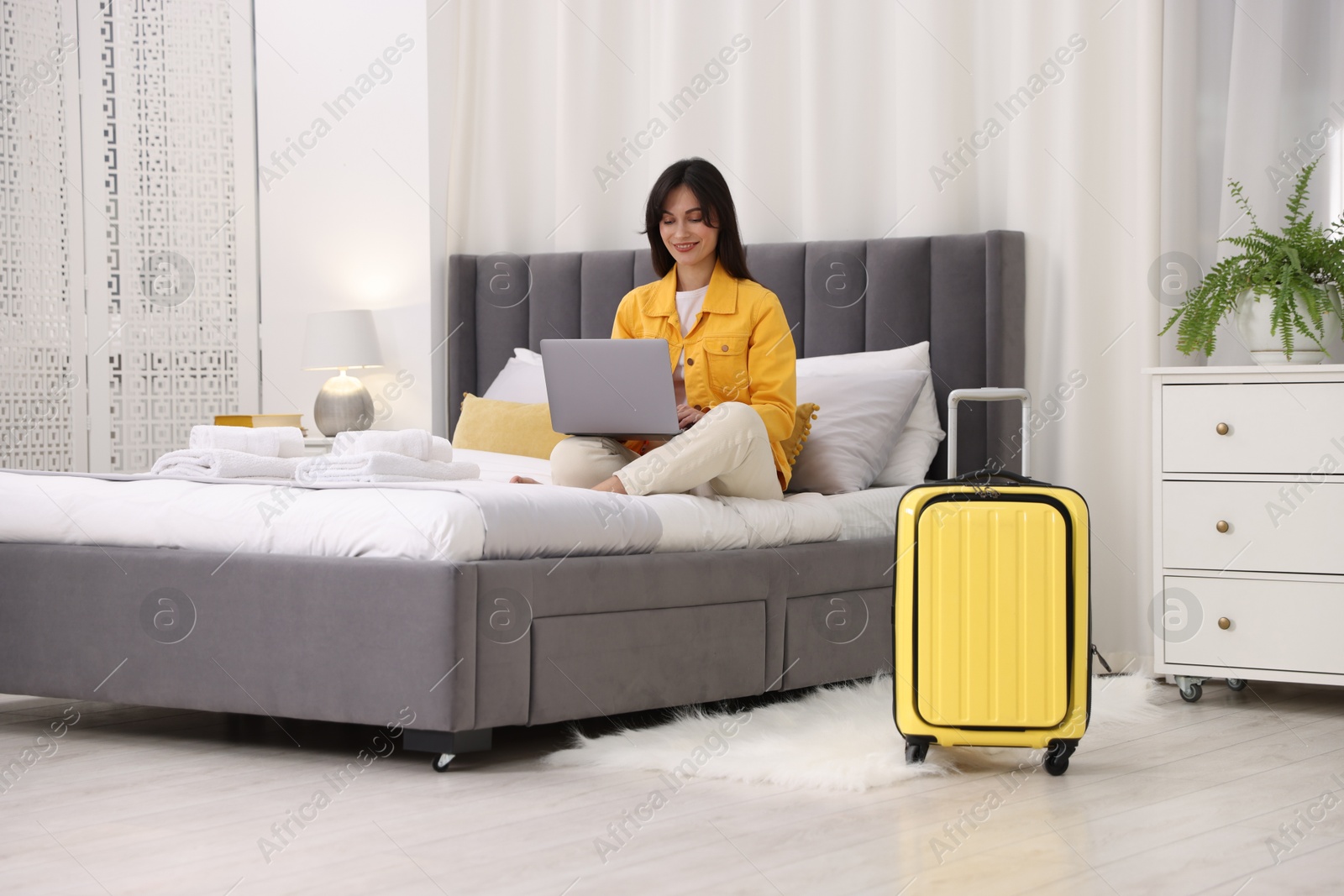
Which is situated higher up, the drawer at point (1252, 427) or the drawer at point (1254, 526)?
the drawer at point (1252, 427)

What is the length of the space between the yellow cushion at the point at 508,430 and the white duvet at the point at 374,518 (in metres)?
1.00

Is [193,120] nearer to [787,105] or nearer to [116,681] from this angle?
[787,105]

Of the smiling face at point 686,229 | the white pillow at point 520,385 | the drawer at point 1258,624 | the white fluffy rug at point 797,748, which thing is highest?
the smiling face at point 686,229

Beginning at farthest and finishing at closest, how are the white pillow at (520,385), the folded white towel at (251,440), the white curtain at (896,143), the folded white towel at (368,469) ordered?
the white pillow at (520,385) → the white curtain at (896,143) → the folded white towel at (251,440) → the folded white towel at (368,469)

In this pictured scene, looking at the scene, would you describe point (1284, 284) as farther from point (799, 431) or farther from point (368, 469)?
point (368, 469)

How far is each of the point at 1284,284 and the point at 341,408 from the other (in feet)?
9.27

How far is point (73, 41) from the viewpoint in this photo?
4.46 meters

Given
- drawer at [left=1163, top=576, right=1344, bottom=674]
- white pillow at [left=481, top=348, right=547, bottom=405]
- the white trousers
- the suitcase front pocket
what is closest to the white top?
the white trousers

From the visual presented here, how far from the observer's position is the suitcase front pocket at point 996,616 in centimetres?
221

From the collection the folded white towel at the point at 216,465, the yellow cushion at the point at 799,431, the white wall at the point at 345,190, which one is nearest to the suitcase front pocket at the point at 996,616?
the yellow cushion at the point at 799,431

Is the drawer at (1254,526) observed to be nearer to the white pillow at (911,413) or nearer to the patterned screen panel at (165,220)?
the white pillow at (911,413)

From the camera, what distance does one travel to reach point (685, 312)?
322 centimetres

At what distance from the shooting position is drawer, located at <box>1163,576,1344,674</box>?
2855mm

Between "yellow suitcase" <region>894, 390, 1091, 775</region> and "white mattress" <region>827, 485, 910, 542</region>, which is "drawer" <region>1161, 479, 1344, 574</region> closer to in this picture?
"white mattress" <region>827, 485, 910, 542</region>
